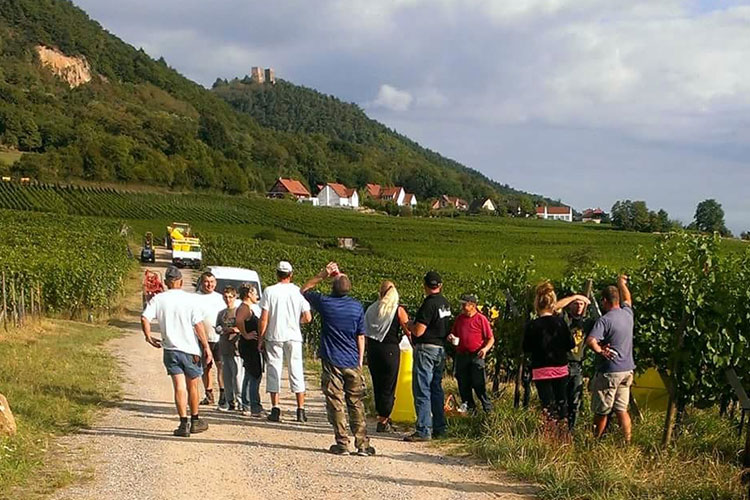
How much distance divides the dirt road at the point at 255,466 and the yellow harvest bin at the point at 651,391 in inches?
122

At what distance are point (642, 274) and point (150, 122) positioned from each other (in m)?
137

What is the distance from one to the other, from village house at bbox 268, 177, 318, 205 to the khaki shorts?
124 meters

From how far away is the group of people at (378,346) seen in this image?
7.92 meters

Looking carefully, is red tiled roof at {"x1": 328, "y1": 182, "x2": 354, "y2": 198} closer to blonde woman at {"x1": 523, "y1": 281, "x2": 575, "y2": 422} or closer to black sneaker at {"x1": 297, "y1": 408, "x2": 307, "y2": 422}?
black sneaker at {"x1": 297, "y1": 408, "x2": 307, "y2": 422}

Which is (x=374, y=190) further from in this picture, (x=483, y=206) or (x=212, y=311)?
(x=212, y=311)

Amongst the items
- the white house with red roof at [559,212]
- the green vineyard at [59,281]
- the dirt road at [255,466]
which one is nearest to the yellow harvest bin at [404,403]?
the dirt road at [255,466]

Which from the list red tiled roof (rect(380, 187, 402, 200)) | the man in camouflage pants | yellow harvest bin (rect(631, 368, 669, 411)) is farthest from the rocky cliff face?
yellow harvest bin (rect(631, 368, 669, 411))

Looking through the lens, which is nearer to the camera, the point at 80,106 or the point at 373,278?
the point at 373,278

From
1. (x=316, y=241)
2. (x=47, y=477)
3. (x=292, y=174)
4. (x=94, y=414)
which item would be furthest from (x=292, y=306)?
(x=292, y=174)

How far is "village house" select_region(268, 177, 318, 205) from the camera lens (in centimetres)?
13289

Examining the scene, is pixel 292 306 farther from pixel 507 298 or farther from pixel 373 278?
pixel 373 278

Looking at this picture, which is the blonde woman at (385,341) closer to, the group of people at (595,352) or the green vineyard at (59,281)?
the group of people at (595,352)

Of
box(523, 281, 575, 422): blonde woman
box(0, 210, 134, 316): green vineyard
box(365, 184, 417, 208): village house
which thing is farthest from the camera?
box(365, 184, 417, 208): village house

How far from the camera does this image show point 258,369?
10.1 metres
